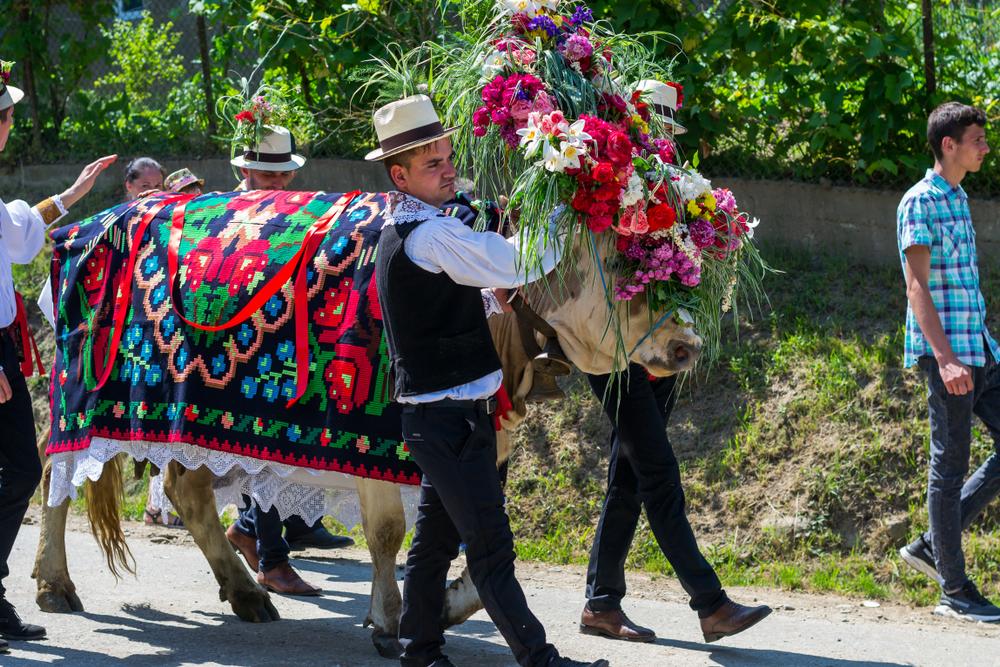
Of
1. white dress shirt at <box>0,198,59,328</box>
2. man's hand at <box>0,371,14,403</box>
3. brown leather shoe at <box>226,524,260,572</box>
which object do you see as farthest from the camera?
brown leather shoe at <box>226,524,260,572</box>

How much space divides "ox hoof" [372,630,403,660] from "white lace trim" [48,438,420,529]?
22.5 inches

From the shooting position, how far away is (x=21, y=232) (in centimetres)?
542

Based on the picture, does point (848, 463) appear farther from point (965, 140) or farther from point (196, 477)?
point (196, 477)

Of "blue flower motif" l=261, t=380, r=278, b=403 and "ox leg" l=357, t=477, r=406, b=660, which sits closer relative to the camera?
"ox leg" l=357, t=477, r=406, b=660

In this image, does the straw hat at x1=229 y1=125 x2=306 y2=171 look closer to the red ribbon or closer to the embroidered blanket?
the embroidered blanket

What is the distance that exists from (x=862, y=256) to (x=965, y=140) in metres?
2.59

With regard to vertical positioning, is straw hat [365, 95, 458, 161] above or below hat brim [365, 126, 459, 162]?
above

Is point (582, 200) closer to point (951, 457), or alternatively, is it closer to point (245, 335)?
point (245, 335)

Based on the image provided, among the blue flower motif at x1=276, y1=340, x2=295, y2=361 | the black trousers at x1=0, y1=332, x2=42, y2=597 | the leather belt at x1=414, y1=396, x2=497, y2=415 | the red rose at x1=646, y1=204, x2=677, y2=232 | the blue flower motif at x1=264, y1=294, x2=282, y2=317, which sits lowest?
the black trousers at x1=0, y1=332, x2=42, y2=597

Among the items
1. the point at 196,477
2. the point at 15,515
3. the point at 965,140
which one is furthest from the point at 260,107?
the point at 965,140

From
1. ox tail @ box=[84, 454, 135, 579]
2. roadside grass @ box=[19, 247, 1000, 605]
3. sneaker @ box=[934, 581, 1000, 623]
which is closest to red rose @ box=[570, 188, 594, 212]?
sneaker @ box=[934, 581, 1000, 623]

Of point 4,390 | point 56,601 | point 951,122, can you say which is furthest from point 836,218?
point 4,390

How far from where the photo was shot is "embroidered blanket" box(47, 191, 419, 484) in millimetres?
5035

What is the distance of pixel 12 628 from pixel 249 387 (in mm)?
1397
